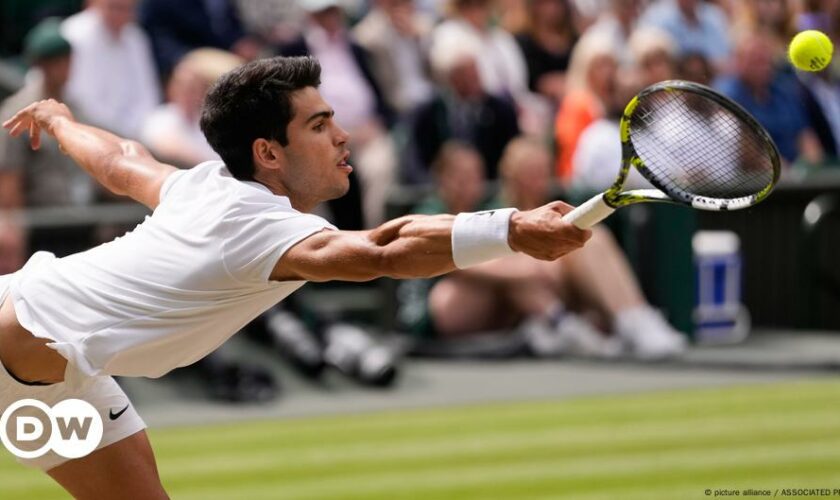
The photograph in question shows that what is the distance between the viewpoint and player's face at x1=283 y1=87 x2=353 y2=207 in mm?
4859

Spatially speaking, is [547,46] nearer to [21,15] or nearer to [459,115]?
[459,115]

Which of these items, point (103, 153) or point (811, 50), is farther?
point (103, 153)

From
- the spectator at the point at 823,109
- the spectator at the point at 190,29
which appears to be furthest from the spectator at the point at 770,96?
the spectator at the point at 190,29

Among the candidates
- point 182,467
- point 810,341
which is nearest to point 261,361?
point 182,467

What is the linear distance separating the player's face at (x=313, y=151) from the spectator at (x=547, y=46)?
9618 millimetres

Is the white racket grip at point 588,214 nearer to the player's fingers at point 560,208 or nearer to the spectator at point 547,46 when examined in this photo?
the player's fingers at point 560,208

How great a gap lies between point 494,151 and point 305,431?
4259mm

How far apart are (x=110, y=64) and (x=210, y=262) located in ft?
23.9

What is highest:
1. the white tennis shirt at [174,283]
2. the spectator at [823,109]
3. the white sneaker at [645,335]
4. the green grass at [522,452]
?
the white tennis shirt at [174,283]

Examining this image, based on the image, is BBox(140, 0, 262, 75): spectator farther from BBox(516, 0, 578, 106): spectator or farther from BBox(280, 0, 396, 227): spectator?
BBox(516, 0, 578, 106): spectator

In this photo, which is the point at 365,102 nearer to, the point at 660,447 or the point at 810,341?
the point at 810,341

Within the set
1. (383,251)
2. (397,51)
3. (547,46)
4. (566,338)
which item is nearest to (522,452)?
(566,338)

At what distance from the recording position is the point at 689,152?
501 centimetres

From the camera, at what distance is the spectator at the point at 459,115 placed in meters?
12.5
